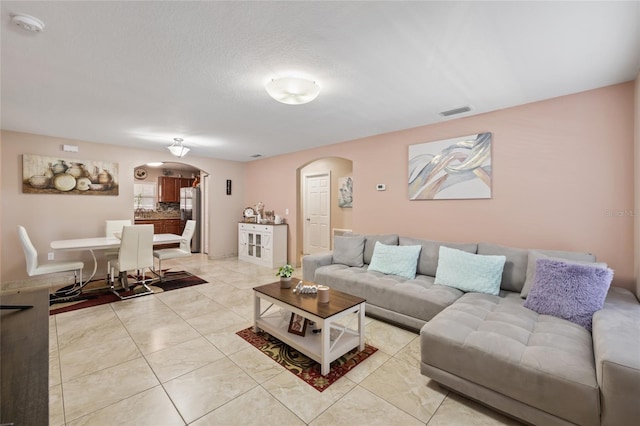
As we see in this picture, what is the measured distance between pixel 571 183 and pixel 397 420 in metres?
2.76

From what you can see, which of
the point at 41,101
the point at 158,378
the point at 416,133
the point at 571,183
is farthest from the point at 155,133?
the point at 571,183

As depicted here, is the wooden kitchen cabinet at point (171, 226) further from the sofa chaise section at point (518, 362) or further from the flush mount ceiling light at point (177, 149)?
the sofa chaise section at point (518, 362)

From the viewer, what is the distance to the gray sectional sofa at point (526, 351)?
54.2 inches

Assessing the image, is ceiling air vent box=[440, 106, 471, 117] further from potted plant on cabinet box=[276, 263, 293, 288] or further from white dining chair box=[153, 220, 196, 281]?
white dining chair box=[153, 220, 196, 281]

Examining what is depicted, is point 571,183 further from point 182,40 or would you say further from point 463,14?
point 182,40

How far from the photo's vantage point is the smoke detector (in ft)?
5.34

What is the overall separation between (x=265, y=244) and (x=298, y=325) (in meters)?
3.51

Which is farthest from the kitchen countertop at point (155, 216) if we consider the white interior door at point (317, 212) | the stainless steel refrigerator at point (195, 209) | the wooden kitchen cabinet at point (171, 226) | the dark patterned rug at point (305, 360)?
the dark patterned rug at point (305, 360)

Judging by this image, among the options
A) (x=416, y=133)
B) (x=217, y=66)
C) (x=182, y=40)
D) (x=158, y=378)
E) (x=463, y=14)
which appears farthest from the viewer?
(x=416, y=133)

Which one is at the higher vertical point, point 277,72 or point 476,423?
point 277,72

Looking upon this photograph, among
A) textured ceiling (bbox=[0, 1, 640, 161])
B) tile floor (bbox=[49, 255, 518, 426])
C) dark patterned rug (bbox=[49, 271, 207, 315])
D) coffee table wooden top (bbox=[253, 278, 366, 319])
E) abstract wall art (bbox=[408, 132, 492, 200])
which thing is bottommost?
tile floor (bbox=[49, 255, 518, 426])

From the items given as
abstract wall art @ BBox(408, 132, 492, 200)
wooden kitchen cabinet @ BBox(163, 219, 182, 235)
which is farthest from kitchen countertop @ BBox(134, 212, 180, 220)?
abstract wall art @ BBox(408, 132, 492, 200)

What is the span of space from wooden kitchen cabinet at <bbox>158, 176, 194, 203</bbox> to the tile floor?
5721 mm

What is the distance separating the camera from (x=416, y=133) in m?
3.86
